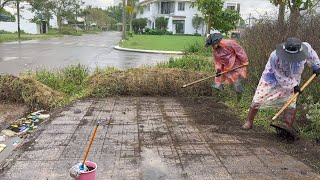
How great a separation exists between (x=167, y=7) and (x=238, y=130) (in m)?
53.4

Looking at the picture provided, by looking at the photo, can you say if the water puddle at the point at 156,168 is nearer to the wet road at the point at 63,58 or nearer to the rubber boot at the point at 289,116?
the rubber boot at the point at 289,116

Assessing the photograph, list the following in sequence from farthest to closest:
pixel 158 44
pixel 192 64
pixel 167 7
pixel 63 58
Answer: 1. pixel 167 7
2. pixel 158 44
3. pixel 63 58
4. pixel 192 64

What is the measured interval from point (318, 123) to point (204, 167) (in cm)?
196

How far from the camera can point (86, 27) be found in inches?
2896

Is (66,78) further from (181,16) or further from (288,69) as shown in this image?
(181,16)

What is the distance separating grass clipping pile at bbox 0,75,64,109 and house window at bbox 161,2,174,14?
50391mm

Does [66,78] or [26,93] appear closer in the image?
[26,93]

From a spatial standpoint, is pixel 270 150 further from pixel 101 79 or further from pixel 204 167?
pixel 101 79

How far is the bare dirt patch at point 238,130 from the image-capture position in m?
4.66

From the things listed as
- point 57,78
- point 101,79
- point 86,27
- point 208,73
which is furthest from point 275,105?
point 86,27

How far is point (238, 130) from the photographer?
5.60 metres

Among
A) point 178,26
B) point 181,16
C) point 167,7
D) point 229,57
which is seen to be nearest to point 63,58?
point 229,57

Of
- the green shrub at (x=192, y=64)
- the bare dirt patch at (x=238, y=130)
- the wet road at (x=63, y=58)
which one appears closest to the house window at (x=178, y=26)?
the wet road at (x=63, y=58)

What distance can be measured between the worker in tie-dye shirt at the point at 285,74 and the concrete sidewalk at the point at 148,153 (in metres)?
0.73
